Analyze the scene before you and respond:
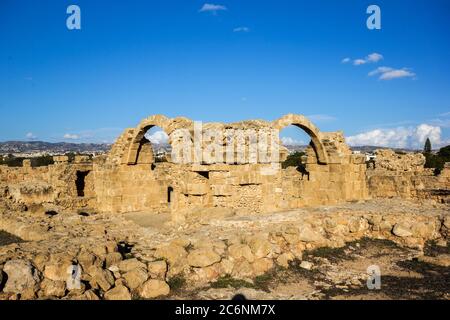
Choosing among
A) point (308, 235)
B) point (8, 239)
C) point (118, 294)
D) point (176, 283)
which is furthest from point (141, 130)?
point (118, 294)

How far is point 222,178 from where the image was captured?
10008mm

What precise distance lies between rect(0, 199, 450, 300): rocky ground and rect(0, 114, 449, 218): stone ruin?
1.09 meters

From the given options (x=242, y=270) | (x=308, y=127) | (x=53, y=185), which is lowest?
(x=242, y=270)

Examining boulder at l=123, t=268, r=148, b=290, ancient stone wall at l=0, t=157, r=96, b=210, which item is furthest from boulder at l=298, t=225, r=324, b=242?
ancient stone wall at l=0, t=157, r=96, b=210

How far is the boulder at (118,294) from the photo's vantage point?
514 cm

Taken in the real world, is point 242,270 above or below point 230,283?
above

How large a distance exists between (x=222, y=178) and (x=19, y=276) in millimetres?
5768

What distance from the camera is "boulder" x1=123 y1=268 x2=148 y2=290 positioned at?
553 cm

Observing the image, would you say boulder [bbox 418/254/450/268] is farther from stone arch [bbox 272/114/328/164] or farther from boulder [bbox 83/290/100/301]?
stone arch [bbox 272/114/328/164]

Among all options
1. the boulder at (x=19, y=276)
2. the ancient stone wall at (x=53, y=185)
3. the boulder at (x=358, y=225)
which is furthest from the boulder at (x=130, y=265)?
the ancient stone wall at (x=53, y=185)

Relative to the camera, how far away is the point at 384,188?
13.6 meters

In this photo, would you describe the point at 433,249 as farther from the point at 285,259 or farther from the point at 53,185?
the point at 53,185
